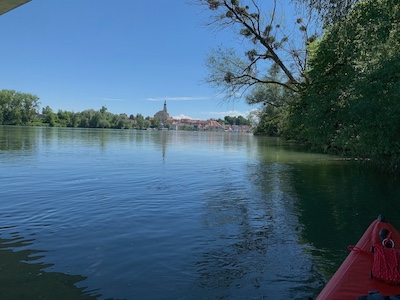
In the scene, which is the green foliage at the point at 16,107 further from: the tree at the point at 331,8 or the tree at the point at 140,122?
the tree at the point at 331,8

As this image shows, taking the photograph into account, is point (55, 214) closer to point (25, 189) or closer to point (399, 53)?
point (25, 189)

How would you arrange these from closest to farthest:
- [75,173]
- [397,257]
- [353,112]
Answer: [397,257], [353,112], [75,173]

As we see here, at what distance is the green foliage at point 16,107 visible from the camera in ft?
390

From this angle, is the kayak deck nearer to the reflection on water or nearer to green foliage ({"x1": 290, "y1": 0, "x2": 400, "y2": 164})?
the reflection on water

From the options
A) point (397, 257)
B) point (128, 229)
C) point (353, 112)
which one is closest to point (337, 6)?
point (353, 112)

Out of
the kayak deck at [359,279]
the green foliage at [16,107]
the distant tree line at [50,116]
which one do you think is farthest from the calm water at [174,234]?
the green foliage at [16,107]

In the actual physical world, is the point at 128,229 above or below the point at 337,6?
below

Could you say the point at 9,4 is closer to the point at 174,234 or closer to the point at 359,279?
the point at 174,234

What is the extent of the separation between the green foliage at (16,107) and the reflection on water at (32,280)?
132093mm

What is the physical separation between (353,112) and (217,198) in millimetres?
6302

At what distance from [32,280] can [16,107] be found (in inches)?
5350

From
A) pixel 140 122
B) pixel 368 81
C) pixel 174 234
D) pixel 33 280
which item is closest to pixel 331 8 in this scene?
pixel 368 81

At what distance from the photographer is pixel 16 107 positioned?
12150 centimetres

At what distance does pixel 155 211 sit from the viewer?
10.5 m
